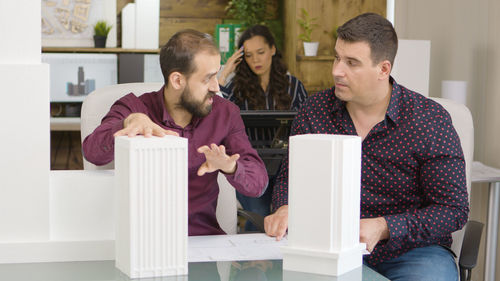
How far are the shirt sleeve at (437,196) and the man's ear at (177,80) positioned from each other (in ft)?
2.09

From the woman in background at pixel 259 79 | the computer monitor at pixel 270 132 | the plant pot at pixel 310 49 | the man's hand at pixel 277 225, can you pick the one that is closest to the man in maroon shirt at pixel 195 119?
the man's hand at pixel 277 225

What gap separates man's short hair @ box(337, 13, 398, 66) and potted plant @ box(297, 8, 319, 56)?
8.74 ft

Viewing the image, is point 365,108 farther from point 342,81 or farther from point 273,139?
point 273,139

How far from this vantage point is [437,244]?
198cm

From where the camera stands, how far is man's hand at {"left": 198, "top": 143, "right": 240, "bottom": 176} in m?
1.48

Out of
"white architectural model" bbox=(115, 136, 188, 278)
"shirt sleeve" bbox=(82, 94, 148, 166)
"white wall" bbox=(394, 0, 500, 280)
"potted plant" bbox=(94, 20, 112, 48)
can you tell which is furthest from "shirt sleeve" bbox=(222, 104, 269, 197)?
"potted plant" bbox=(94, 20, 112, 48)

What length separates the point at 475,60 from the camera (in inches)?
135

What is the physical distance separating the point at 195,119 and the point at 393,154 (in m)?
0.57

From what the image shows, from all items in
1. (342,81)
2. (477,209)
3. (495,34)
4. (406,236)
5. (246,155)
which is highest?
(495,34)

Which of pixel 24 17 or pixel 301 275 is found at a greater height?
pixel 24 17

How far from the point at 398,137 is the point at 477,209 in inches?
59.9

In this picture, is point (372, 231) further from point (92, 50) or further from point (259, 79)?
point (92, 50)

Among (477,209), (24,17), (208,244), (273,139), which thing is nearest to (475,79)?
(477,209)

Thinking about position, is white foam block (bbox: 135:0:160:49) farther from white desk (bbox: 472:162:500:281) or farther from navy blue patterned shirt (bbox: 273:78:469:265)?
navy blue patterned shirt (bbox: 273:78:469:265)
